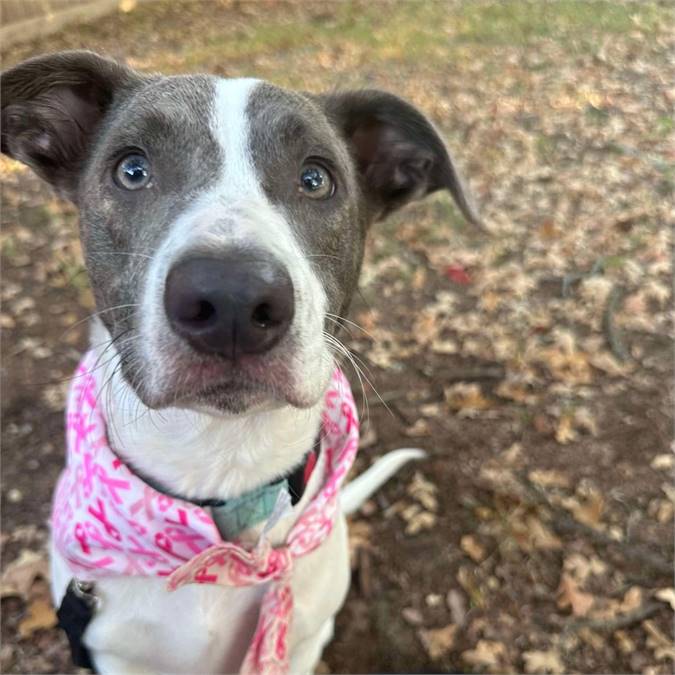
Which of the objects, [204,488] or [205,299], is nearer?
[205,299]

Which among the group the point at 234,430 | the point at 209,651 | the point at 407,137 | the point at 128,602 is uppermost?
the point at 407,137

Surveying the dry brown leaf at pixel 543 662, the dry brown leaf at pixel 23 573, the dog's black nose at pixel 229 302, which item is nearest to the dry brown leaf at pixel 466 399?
the dry brown leaf at pixel 543 662

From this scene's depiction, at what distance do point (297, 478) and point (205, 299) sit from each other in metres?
1.14

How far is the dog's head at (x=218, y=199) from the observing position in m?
1.78

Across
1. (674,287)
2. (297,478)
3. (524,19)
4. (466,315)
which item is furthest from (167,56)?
(297,478)

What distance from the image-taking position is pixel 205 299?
5.54 feet

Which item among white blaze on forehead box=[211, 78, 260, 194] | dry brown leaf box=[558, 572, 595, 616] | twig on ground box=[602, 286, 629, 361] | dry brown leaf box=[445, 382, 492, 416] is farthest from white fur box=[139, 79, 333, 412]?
twig on ground box=[602, 286, 629, 361]

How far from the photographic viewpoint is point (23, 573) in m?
4.02

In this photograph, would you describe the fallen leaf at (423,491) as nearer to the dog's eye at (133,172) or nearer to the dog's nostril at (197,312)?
the dog's eye at (133,172)

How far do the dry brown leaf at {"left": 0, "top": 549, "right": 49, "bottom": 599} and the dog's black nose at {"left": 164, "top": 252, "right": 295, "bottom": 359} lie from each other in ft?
9.60

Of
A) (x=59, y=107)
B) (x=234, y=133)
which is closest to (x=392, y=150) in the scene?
(x=234, y=133)

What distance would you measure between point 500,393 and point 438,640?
199 centimetres

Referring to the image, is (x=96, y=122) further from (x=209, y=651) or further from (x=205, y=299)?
(x=209, y=651)

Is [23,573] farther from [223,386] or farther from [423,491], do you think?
[223,386]
